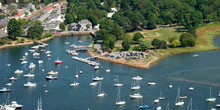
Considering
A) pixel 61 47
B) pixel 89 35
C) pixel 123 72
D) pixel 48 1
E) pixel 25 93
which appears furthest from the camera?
pixel 48 1

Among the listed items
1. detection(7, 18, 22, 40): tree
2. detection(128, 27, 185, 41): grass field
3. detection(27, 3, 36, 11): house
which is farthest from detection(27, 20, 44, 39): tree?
detection(27, 3, 36, 11): house

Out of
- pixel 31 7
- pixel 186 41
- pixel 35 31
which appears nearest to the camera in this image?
pixel 186 41

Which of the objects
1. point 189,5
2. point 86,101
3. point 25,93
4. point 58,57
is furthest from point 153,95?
point 189,5

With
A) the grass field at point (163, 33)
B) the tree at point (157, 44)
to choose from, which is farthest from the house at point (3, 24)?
the tree at point (157, 44)

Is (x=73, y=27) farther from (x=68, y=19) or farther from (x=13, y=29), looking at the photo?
(x=13, y=29)

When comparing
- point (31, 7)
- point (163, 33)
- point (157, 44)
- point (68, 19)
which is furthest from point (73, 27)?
point (157, 44)

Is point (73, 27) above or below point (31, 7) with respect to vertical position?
below

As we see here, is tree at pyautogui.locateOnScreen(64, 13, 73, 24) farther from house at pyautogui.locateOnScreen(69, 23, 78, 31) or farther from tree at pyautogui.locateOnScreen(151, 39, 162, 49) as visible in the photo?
tree at pyautogui.locateOnScreen(151, 39, 162, 49)

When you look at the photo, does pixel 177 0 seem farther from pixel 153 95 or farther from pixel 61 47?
pixel 153 95
